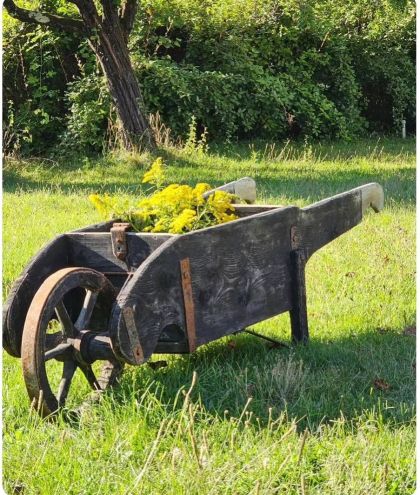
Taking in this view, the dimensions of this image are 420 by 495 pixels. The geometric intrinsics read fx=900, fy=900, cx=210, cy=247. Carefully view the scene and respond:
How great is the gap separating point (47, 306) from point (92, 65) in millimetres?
11983

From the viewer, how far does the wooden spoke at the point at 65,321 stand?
13.0ft

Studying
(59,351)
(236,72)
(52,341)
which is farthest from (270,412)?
(236,72)

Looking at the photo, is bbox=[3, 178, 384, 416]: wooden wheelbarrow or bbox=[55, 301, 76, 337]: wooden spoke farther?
bbox=[55, 301, 76, 337]: wooden spoke

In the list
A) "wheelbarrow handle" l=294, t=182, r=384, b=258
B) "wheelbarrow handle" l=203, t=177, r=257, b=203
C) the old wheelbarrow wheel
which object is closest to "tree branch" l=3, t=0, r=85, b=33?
"wheelbarrow handle" l=203, t=177, r=257, b=203

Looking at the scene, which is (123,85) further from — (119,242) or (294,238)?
(119,242)

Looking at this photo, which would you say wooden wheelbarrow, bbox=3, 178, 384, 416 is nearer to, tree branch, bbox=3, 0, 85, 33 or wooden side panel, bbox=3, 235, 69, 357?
wooden side panel, bbox=3, 235, 69, 357

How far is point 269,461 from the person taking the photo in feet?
10.7

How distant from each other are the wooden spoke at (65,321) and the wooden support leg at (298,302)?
1400 millimetres

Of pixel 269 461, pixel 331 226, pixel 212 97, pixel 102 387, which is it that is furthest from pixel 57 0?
pixel 269 461

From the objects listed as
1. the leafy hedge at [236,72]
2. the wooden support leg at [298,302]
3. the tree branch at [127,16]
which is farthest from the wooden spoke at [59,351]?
the leafy hedge at [236,72]

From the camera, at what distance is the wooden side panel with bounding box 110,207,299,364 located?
3.90 metres

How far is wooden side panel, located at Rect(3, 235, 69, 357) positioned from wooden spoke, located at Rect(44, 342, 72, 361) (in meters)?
0.25

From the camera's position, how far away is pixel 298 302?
4914mm

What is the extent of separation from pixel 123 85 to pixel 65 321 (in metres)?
9.40
